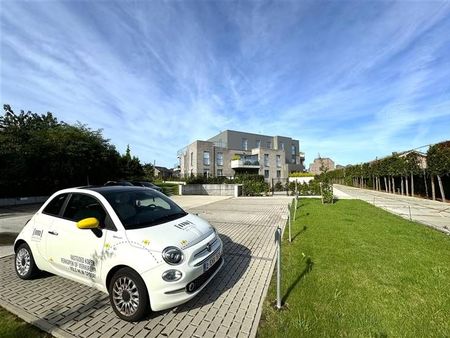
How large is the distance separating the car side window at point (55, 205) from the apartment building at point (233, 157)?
110ft

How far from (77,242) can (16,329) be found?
1116mm

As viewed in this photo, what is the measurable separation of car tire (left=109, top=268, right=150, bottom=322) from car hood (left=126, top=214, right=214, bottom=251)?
1.29 ft

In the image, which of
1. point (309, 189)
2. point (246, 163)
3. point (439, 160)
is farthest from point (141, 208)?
point (246, 163)

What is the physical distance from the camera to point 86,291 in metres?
3.85

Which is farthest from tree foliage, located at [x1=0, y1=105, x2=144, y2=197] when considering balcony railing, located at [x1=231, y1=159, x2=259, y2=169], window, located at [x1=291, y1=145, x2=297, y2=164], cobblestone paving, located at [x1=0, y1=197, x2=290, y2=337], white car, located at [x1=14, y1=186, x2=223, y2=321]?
window, located at [x1=291, y1=145, x2=297, y2=164]

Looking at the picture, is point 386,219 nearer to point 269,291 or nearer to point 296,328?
point 269,291

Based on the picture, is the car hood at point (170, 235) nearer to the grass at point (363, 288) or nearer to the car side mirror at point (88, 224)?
the car side mirror at point (88, 224)

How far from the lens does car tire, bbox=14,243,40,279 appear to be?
421 centimetres

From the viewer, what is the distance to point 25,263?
4.30 metres

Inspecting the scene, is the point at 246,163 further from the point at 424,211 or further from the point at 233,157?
the point at 424,211

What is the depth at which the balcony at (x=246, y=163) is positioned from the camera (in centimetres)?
4159

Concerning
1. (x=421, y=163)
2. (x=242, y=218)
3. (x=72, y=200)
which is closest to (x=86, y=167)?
(x=242, y=218)

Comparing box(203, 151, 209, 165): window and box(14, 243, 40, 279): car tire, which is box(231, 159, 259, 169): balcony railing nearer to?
box(203, 151, 209, 165): window

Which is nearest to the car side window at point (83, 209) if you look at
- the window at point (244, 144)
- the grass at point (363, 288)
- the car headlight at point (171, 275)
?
the car headlight at point (171, 275)
